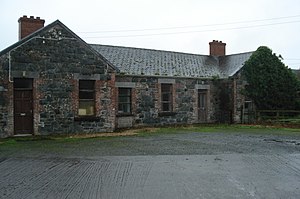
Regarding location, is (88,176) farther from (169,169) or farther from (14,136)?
(14,136)

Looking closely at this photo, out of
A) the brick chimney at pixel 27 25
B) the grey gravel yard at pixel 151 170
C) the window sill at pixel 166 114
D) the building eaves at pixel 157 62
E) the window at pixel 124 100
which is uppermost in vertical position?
the brick chimney at pixel 27 25

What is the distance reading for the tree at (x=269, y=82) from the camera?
84.4ft

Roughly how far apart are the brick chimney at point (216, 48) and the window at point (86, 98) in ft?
48.3

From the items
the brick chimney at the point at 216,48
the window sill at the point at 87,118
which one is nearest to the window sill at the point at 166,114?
the window sill at the point at 87,118

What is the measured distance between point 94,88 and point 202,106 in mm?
9403

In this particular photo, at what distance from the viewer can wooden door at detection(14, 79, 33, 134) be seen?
17.1m

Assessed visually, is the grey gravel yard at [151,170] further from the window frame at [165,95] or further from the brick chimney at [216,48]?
the brick chimney at [216,48]

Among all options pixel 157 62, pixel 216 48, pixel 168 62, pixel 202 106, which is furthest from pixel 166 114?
pixel 216 48

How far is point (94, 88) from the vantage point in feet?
62.5

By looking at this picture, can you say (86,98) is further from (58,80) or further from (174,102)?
(174,102)

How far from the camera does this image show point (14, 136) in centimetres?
1688

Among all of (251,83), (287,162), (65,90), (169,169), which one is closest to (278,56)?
(251,83)

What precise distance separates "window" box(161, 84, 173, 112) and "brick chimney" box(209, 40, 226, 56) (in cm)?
881

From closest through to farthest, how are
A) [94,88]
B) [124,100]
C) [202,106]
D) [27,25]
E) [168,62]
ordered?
[94,88] → [27,25] → [124,100] → [202,106] → [168,62]
